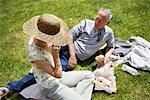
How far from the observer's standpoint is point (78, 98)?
14.4 feet

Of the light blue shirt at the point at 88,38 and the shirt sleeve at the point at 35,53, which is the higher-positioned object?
the shirt sleeve at the point at 35,53

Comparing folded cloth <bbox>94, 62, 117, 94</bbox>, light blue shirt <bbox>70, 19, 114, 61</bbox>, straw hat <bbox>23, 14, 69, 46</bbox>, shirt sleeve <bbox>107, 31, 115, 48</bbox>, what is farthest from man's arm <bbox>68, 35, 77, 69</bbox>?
straw hat <bbox>23, 14, 69, 46</bbox>

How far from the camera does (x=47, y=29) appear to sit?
3.81 meters

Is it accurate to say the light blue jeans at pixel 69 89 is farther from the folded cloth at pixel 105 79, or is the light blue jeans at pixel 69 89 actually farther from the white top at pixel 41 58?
the folded cloth at pixel 105 79

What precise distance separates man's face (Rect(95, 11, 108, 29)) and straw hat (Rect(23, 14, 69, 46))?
1295 mm

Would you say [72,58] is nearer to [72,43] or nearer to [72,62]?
[72,62]

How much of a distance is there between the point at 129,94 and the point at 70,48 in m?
1.02

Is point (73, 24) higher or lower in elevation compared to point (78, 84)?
higher

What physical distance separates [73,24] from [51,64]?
94.6 inches

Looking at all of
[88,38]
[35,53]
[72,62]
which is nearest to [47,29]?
[35,53]

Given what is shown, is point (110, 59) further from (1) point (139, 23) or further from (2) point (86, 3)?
(2) point (86, 3)

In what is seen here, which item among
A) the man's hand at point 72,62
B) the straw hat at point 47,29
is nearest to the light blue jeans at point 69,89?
the man's hand at point 72,62

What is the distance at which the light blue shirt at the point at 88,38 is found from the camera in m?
5.31

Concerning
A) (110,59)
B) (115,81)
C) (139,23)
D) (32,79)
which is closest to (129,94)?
(115,81)
